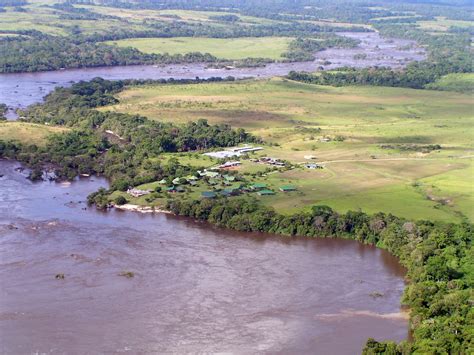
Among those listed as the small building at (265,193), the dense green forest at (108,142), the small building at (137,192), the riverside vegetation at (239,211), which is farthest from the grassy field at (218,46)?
the small building at (265,193)

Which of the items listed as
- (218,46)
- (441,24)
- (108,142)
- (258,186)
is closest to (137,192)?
(258,186)

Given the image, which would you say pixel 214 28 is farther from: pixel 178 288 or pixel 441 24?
pixel 178 288

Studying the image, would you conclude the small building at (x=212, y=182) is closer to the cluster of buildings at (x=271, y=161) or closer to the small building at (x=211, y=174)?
the small building at (x=211, y=174)

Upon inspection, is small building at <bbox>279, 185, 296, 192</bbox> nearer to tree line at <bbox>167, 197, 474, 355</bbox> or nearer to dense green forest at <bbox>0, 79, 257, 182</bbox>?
tree line at <bbox>167, 197, 474, 355</bbox>

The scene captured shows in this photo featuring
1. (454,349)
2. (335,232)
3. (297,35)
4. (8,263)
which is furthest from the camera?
(297,35)

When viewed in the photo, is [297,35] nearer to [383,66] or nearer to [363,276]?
[383,66]

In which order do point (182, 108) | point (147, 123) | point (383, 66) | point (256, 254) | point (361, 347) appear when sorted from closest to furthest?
point (361, 347) < point (256, 254) < point (147, 123) < point (182, 108) < point (383, 66)

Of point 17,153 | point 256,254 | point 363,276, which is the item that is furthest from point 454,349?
point 17,153
